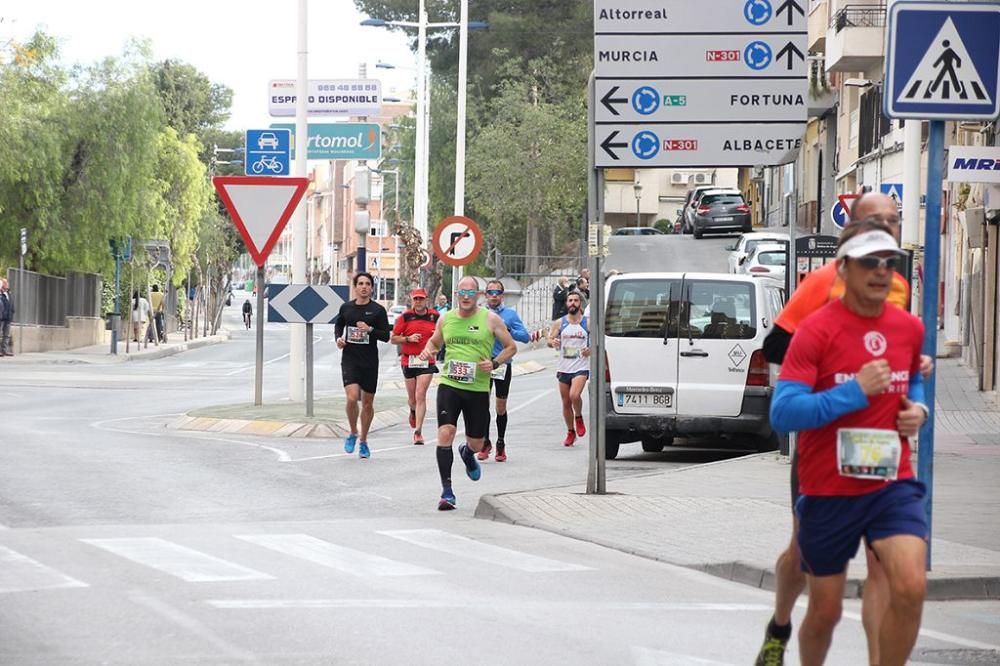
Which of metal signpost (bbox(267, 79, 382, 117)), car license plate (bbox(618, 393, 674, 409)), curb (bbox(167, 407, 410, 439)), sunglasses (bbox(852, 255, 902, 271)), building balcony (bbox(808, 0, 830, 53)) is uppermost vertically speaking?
building balcony (bbox(808, 0, 830, 53))

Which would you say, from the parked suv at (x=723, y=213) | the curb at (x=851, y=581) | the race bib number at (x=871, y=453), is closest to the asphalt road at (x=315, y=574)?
the curb at (x=851, y=581)

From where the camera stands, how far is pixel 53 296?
52.2m

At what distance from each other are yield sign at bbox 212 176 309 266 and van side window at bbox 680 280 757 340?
6115 millimetres

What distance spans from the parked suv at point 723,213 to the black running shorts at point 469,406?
50.1m

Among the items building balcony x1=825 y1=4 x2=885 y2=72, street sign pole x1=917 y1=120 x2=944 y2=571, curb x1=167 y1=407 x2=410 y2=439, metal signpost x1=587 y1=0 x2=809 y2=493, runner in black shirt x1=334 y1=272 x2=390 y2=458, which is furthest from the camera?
building balcony x1=825 y1=4 x2=885 y2=72

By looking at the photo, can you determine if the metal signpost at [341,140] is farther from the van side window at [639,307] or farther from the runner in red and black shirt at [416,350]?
the van side window at [639,307]

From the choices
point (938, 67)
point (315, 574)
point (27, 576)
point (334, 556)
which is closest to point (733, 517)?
point (334, 556)

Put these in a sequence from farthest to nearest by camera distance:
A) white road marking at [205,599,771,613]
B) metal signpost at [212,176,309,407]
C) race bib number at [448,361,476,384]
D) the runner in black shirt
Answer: metal signpost at [212,176,309,407]
the runner in black shirt
race bib number at [448,361,476,384]
white road marking at [205,599,771,613]

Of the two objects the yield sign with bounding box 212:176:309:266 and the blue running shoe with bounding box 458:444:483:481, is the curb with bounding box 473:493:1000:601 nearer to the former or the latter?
the blue running shoe with bounding box 458:444:483:481

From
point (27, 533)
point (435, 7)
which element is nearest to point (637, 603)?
point (27, 533)

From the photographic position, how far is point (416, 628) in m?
8.46

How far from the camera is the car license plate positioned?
19.5 meters

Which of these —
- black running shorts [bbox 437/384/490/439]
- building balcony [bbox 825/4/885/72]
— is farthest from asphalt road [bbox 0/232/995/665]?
building balcony [bbox 825/4/885/72]

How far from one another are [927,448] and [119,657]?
181 inches
